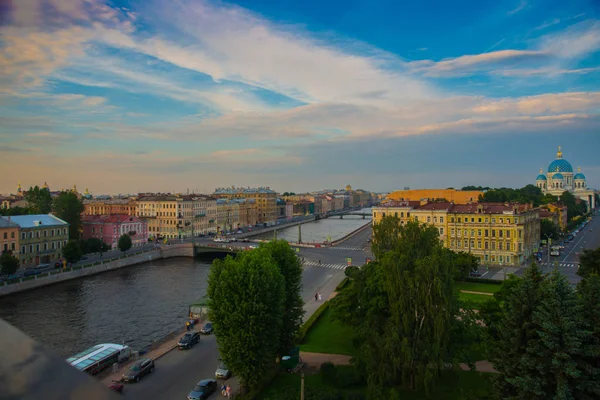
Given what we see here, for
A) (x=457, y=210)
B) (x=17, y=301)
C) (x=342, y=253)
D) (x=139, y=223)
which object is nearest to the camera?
(x=17, y=301)

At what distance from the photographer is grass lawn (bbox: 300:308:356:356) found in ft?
61.1

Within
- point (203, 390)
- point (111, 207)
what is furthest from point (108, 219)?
point (203, 390)

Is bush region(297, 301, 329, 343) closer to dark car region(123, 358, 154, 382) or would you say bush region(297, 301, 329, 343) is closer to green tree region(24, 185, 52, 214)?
dark car region(123, 358, 154, 382)

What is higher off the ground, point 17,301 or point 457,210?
point 457,210

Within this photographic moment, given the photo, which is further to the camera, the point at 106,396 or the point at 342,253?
Answer: the point at 342,253

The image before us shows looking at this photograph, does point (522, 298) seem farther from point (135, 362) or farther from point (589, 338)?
point (135, 362)

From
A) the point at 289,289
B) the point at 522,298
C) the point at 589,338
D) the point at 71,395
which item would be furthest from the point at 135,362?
the point at 71,395

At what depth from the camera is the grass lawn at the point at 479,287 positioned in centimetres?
2931

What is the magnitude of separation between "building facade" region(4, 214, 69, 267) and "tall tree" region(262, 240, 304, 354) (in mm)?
28297

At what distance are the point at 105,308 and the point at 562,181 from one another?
103317 mm

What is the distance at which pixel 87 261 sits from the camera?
4169cm

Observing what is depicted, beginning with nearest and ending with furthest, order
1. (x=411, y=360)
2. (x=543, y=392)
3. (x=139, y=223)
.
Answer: (x=543, y=392) → (x=411, y=360) → (x=139, y=223)

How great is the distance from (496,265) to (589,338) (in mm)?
31752

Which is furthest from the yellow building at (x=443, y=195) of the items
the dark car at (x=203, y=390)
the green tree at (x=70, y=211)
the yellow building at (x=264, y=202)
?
the dark car at (x=203, y=390)
